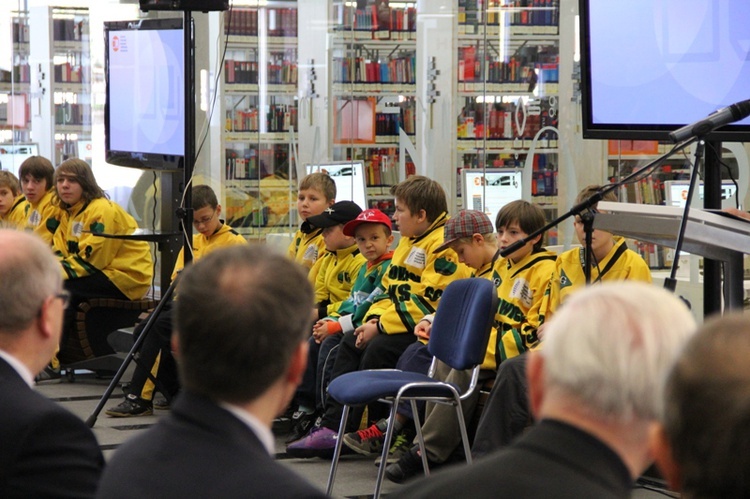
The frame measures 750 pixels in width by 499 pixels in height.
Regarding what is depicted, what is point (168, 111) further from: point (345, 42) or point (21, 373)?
point (21, 373)

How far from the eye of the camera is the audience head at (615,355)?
113 centimetres

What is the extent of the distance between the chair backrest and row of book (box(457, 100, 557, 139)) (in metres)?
2.98

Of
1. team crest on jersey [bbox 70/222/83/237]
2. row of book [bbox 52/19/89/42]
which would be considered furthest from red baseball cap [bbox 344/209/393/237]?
row of book [bbox 52/19/89/42]

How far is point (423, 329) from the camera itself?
4215mm

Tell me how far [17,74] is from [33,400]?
376 inches

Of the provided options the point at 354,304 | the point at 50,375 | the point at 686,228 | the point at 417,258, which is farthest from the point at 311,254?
the point at 686,228

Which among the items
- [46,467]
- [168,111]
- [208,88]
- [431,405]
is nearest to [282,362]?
[46,467]

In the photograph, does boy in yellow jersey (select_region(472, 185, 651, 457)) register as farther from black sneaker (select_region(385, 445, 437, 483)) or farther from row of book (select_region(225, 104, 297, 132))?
row of book (select_region(225, 104, 297, 132))

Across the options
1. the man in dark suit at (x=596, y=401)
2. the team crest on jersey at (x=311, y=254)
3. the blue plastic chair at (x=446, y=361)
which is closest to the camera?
the man in dark suit at (x=596, y=401)

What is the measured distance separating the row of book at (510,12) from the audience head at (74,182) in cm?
244

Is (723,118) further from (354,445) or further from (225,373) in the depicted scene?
(354,445)

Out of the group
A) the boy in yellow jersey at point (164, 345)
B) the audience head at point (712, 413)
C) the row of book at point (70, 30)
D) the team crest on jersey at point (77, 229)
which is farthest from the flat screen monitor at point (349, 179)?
the audience head at point (712, 413)

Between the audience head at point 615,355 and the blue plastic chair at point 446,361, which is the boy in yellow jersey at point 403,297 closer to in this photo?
the blue plastic chair at point 446,361

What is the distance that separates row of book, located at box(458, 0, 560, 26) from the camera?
655 centimetres
